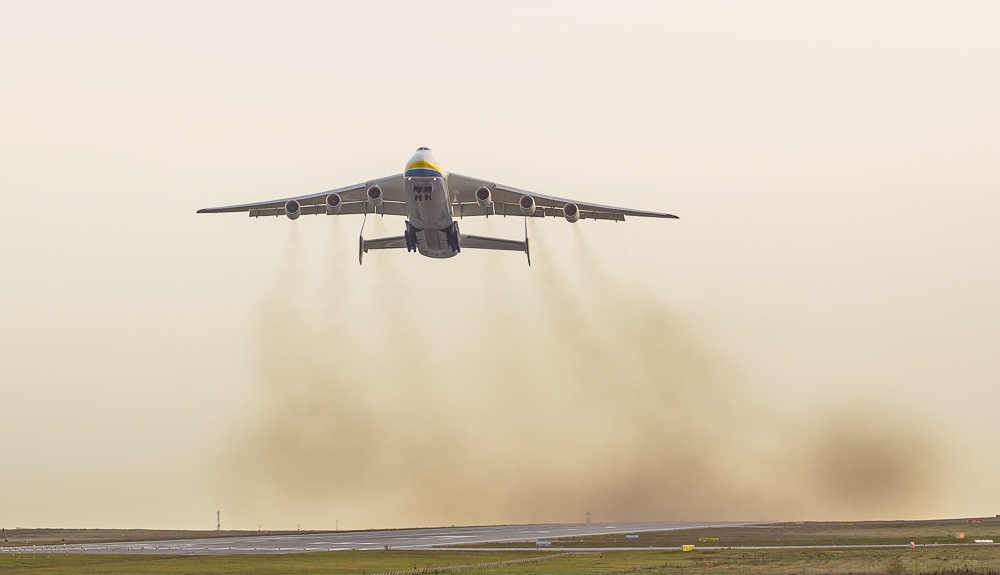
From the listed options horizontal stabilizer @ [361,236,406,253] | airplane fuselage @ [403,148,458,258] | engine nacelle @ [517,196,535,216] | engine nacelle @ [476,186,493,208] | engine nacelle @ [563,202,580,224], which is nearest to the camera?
airplane fuselage @ [403,148,458,258]

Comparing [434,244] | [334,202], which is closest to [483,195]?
[434,244]

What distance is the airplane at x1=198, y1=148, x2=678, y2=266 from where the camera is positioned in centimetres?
5719

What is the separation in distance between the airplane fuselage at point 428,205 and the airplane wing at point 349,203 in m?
3.06

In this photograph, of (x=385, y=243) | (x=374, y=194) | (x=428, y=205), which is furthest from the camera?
(x=385, y=243)

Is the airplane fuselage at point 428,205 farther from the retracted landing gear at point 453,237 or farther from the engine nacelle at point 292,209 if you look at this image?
the engine nacelle at point 292,209

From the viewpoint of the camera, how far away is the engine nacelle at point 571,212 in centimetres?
6081

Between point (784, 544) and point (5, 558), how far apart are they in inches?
2545

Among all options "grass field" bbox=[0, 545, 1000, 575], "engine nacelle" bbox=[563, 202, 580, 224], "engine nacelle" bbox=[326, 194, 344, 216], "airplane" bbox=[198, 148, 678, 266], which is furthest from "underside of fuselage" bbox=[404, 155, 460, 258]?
"grass field" bbox=[0, 545, 1000, 575]

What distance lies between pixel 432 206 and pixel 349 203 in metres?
9.87

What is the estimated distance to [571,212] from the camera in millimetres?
60875

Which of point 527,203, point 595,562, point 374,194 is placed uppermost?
point 374,194

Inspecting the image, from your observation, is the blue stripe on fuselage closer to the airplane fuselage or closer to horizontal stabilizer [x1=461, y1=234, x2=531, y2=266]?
the airplane fuselage

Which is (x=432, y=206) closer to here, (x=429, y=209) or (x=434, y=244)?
(x=429, y=209)

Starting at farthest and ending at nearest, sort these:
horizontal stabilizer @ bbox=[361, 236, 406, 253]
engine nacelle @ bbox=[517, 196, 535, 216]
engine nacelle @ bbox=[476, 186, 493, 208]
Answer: horizontal stabilizer @ bbox=[361, 236, 406, 253] → engine nacelle @ bbox=[476, 186, 493, 208] → engine nacelle @ bbox=[517, 196, 535, 216]
